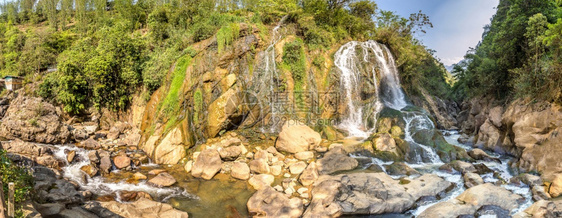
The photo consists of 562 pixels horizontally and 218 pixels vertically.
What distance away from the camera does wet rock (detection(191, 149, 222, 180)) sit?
11.2 metres

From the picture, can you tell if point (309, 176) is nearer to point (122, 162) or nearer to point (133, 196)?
point (133, 196)

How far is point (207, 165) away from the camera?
37.5ft

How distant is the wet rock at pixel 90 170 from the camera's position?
428 inches

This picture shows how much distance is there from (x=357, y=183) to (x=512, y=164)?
8023 mm

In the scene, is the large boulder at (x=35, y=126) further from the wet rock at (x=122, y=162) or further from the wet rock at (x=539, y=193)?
the wet rock at (x=539, y=193)

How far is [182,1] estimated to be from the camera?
20.8 meters

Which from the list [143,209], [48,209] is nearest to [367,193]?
[143,209]

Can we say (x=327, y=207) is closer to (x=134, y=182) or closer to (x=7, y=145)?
(x=134, y=182)

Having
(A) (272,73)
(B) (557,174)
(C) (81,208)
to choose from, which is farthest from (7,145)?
→ (B) (557,174)

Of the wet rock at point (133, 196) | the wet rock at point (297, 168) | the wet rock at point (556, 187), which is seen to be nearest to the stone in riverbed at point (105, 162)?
the wet rock at point (133, 196)

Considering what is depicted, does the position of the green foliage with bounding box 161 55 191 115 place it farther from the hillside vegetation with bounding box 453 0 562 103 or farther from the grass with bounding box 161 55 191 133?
the hillside vegetation with bounding box 453 0 562 103

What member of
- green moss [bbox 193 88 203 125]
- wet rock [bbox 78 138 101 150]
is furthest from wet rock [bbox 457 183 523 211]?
wet rock [bbox 78 138 101 150]

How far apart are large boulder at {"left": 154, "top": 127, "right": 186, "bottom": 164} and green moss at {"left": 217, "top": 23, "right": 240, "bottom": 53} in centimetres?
555

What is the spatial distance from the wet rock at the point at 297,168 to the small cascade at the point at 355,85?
15.7 feet
